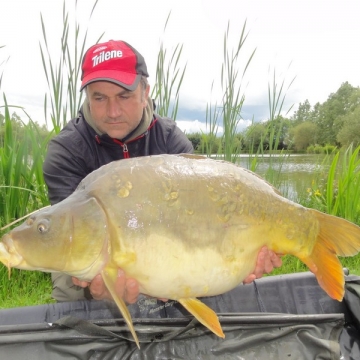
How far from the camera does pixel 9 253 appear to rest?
94 cm

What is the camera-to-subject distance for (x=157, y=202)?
3.32 ft

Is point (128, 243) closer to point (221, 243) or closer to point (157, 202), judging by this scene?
point (157, 202)

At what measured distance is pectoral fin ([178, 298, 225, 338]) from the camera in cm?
101

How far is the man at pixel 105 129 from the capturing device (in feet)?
5.27

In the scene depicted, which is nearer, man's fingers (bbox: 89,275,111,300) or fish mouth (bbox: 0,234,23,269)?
fish mouth (bbox: 0,234,23,269)

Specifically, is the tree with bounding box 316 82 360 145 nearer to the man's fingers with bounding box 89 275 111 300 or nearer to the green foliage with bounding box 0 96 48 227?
the green foliage with bounding box 0 96 48 227

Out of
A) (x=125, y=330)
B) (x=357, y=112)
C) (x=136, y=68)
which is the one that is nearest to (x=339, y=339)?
(x=125, y=330)

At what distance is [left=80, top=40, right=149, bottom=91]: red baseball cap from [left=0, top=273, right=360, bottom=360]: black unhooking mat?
815 mm

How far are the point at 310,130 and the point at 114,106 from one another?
50.8 ft

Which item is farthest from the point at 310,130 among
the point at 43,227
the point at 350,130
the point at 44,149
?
the point at 43,227

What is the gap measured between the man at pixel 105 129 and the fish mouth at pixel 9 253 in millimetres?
663

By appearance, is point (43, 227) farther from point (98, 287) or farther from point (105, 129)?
point (105, 129)

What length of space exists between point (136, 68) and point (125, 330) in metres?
0.94

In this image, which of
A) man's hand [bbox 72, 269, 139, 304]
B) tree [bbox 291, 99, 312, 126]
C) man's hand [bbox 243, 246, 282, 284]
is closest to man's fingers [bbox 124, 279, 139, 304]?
man's hand [bbox 72, 269, 139, 304]
